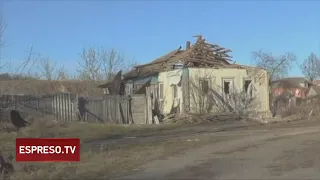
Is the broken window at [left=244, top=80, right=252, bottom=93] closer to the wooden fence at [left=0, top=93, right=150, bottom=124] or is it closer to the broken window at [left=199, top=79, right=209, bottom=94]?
the broken window at [left=199, top=79, right=209, bottom=94]

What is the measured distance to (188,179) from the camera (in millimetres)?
10938

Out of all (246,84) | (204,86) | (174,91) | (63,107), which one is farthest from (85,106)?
(246,84)

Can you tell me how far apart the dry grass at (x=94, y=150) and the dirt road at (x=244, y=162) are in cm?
77

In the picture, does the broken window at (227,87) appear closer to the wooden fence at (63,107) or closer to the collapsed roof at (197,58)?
the collapsed roof at (197,58)

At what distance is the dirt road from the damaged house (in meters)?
13.0

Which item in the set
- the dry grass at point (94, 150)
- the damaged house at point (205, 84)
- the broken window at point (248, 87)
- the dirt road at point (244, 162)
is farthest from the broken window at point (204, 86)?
the dirt road at point (244, 162)

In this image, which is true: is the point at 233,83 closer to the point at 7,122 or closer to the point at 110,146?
the point at 7,122

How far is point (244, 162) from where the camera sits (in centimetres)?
1356

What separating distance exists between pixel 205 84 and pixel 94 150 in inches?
667

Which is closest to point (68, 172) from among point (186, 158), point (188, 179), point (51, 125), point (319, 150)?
point (188, 179)

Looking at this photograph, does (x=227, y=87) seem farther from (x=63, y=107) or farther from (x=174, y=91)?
(x=63, y=107)

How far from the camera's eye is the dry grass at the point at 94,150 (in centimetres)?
1209

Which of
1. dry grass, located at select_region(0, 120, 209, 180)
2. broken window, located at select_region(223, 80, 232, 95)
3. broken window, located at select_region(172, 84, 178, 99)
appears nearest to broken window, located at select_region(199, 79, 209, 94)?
broken window, located at select_region(223, 80, 232, 95)

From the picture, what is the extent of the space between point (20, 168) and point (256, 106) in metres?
24.3
